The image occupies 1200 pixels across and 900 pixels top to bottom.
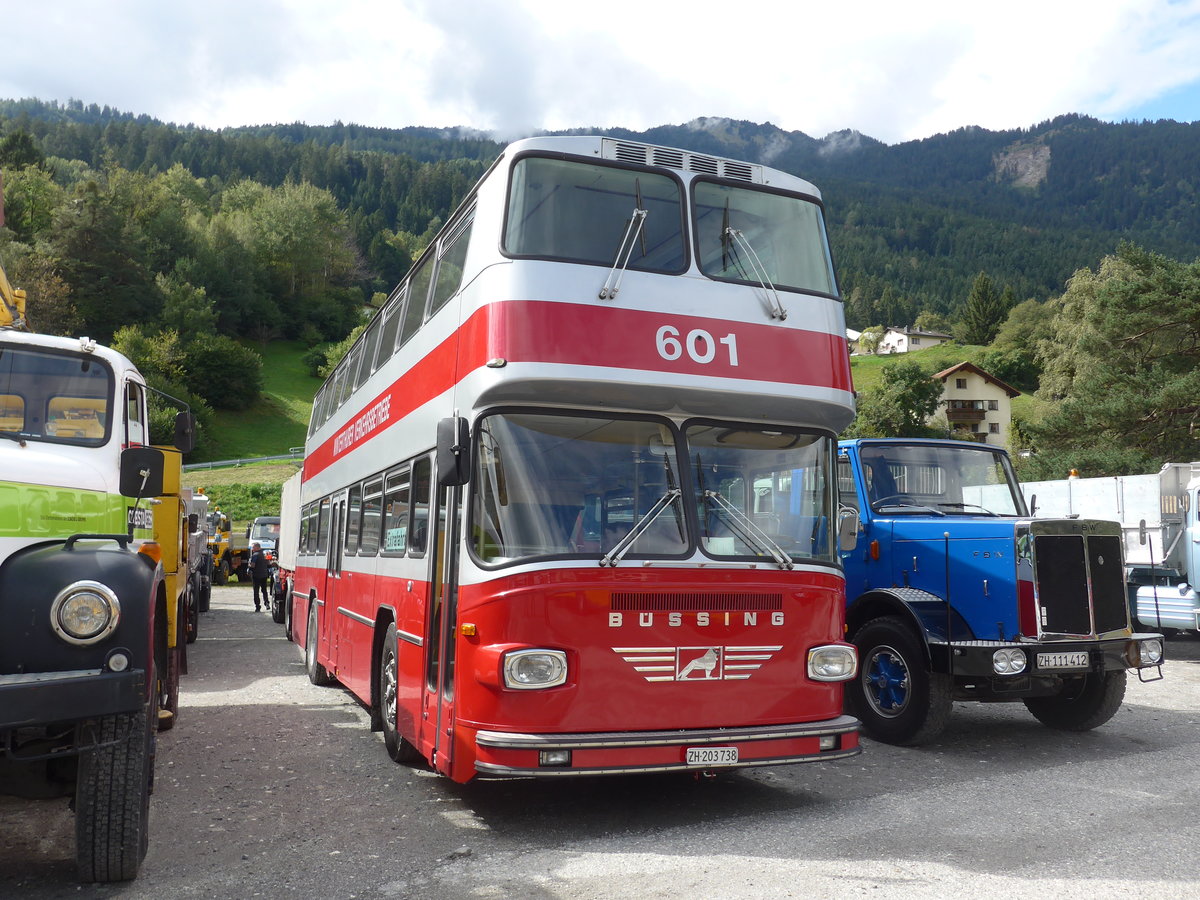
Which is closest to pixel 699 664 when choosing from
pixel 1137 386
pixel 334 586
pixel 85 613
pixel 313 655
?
pixel 85 613

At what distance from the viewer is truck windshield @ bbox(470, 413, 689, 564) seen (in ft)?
19.1

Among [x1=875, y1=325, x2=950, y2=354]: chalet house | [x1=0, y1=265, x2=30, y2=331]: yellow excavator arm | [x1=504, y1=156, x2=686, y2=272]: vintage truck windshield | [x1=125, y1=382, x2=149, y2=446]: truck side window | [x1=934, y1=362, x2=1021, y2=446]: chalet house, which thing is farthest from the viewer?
[x1=875, y1=325, x2=950, y2=354]: chalet house

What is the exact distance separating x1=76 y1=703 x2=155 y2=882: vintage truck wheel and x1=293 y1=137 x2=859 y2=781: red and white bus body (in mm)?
1759

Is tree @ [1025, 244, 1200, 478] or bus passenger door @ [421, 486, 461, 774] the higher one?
tree @ [1025, 244, 1200, 478]

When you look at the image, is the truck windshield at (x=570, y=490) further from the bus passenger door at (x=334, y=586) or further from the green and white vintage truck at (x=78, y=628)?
the bus passenger door at (x=334, y=586)

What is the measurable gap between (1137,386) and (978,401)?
68.2 metres

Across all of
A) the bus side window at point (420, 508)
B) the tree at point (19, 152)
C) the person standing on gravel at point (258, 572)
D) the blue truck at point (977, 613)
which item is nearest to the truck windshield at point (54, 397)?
the bus side window at point (420, 508)

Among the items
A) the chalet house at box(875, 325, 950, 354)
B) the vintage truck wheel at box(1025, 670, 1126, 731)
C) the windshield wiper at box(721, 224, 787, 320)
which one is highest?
the chalet house at box(875, 325, 950, 354)

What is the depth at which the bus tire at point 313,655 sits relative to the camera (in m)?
12.3

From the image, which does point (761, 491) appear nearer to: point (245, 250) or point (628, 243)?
point (628, 243)

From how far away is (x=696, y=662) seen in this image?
597 centimetres

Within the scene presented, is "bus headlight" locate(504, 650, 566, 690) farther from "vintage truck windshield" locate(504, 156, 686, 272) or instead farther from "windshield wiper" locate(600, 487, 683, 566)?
"vintage truck windshield" locate(504, 156, 686, 272)

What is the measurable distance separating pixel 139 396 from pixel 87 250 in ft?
272

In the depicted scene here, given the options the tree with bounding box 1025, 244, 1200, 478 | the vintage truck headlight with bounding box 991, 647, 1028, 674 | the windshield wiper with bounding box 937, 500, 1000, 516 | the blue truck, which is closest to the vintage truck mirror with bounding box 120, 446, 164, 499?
the blue truck
